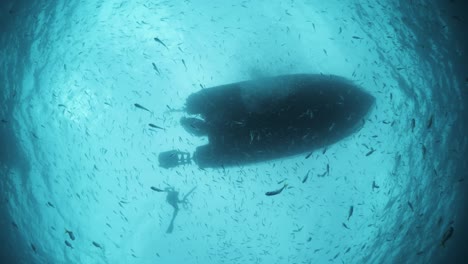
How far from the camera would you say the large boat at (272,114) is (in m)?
11.5

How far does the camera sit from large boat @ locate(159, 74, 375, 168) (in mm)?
11508

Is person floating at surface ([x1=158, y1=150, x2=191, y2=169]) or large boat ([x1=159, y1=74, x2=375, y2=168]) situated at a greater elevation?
large boat ([x1=159, y1=74, x2=375, y2=168])

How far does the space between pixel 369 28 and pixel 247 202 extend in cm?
1593

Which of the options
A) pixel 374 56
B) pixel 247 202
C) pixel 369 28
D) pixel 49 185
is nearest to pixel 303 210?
pixel 247 202

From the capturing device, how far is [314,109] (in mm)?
11562

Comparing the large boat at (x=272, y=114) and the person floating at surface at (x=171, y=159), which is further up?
the large boat at (x=272, y=114)

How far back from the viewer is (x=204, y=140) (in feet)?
42.6

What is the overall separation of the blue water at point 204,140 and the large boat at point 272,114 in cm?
146

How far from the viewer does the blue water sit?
1296cm

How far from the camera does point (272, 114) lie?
11508 mm

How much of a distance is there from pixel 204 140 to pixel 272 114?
353cm

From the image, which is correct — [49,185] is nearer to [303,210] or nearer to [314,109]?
[314,109]

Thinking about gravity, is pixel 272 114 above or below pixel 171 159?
above

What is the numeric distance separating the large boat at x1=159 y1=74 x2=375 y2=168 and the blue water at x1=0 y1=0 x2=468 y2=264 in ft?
4.77
